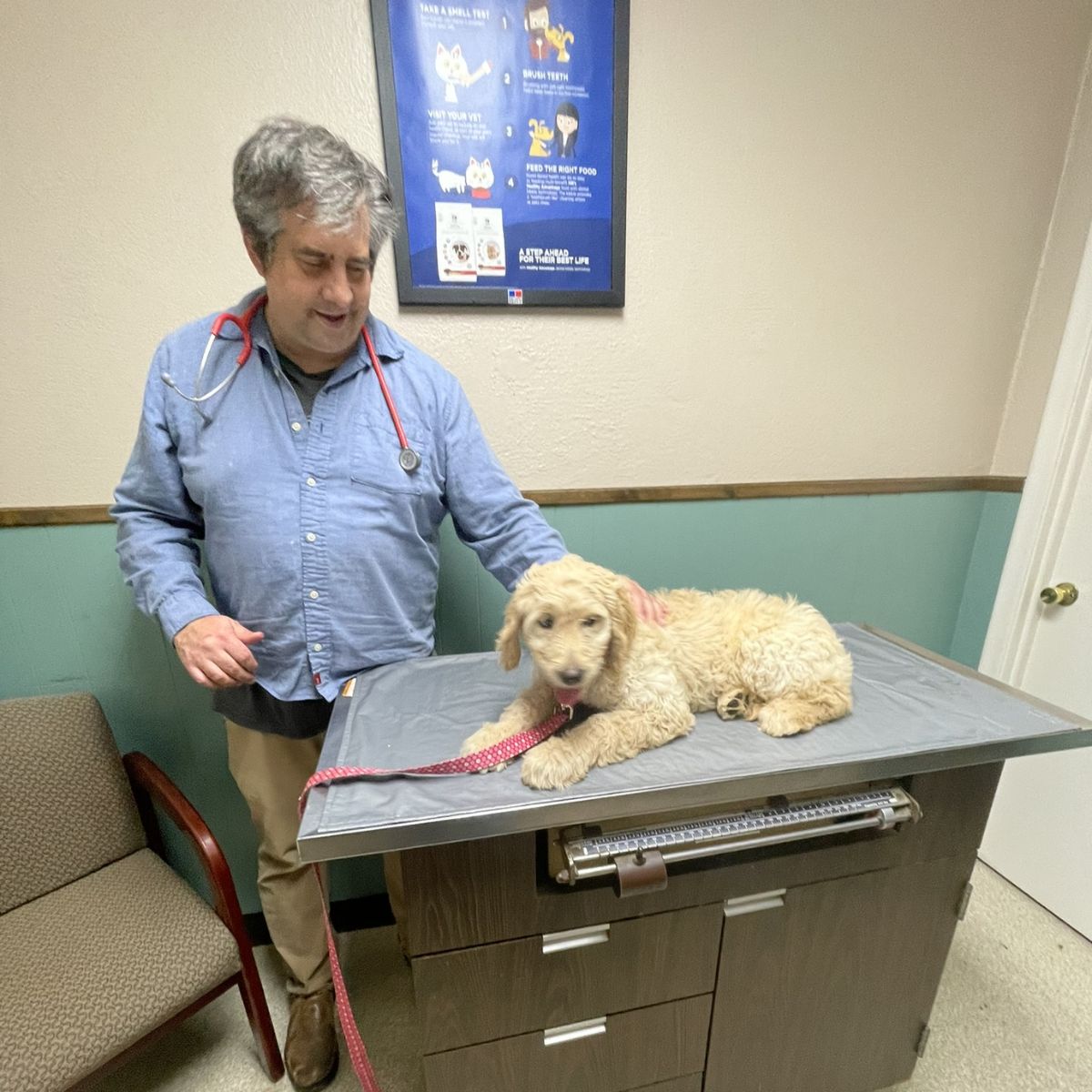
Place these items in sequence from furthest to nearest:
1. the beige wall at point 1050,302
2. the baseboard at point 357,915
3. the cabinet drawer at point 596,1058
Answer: the baseboard at point 357,915 → the beige wall at point 1050,302 → the cabinet drawer at point 596,1058

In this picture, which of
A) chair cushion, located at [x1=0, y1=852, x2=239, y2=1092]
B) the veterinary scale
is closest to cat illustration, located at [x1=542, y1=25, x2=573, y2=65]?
the veterinary scale

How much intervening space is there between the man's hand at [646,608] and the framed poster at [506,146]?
2.50ft

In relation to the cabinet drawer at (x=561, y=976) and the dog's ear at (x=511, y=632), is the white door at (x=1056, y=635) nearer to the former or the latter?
the cabinet drawer at (x=561, y=976)

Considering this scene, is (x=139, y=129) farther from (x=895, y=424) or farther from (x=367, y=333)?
(x=895, y=424)

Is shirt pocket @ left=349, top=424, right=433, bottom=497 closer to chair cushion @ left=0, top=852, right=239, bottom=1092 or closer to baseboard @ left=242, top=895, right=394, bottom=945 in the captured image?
chair cushion @ left=0, top=852, right=239, bottom=1092

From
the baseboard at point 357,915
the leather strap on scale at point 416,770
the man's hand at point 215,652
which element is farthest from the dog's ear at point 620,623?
the baseboard at point 357,915

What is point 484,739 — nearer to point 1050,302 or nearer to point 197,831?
point 197,831

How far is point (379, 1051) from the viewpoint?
138 centimetres

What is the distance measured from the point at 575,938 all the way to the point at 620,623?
21.0 inches

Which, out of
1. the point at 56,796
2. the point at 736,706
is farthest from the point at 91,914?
the point at 736,706

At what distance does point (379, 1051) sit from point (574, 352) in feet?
5.88

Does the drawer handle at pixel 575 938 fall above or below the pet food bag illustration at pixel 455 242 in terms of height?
below

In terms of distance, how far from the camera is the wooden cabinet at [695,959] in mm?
874

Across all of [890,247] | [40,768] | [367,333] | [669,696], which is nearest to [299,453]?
[367,333]
